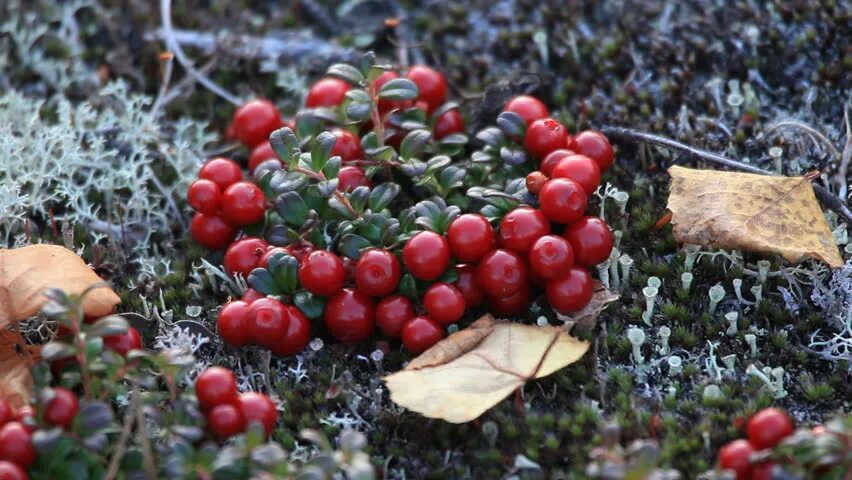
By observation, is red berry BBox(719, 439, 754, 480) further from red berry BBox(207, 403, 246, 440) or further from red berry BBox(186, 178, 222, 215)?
red berry BBox(186, 178, 222, 215)

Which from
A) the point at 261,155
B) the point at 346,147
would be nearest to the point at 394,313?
the point at 346,147

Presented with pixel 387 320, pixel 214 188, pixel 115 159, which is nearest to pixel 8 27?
pixel 115 159

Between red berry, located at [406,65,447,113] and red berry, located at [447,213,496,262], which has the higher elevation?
red berry, located at [406,65,447,113]

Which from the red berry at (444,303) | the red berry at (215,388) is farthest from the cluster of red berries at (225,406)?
the red berry at (444,303)

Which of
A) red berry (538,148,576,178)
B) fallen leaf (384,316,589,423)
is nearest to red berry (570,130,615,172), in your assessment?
red berry (538,148,576,178)

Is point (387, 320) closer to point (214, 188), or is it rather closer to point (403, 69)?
point (214, 188)

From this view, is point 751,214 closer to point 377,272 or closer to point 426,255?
point 426,255
